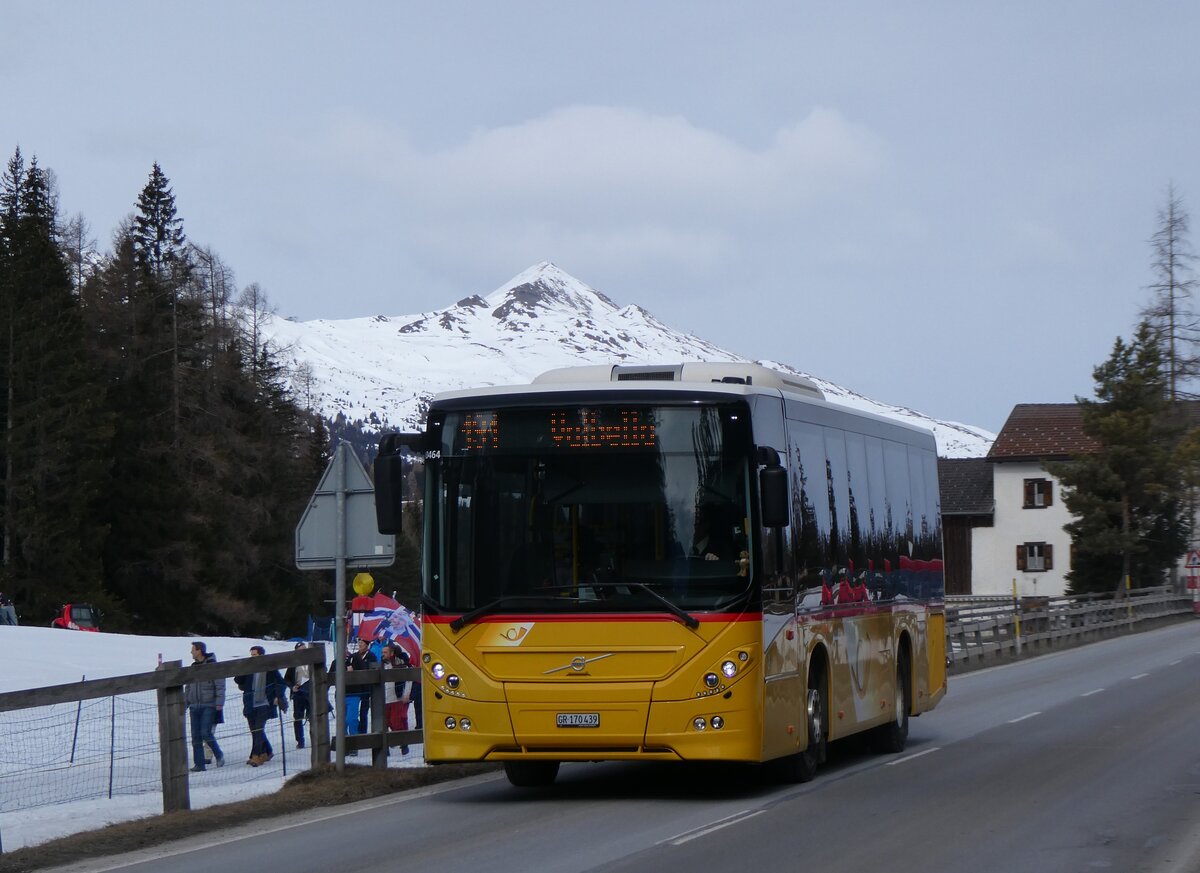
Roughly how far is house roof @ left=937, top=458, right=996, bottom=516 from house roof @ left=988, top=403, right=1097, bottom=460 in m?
1.61

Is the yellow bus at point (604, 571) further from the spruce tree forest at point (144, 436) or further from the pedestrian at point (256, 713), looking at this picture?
the spruce tree forest at point (144, 436)

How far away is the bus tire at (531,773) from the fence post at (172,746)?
2629mm

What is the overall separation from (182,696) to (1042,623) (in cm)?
3720

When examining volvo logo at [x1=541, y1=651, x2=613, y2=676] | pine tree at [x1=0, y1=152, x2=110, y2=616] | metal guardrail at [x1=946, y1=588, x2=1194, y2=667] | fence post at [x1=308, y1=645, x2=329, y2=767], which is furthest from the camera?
pine tree at [x1=0, y1=152, x2=110, y2=616]

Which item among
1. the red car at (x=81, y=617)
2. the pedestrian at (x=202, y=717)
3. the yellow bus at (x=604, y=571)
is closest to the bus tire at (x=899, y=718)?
the yellow bus at (x=604, y=571)

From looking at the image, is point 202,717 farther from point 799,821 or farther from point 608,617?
point 799,821

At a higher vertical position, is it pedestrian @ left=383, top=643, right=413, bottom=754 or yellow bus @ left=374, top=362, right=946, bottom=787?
yellow bus @ left=374, top=362, right=946, bottom=787

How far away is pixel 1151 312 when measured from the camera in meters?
75.6

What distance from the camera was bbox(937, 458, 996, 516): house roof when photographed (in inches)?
3570

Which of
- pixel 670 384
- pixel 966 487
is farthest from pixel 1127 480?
pixel 670 384

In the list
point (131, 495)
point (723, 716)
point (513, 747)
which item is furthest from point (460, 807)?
point (131, 495)

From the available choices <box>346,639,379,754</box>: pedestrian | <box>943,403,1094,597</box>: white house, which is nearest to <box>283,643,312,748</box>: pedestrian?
<box>346,639,379,754</box>: pedestrian

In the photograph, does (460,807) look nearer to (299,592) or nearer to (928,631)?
(928,631)

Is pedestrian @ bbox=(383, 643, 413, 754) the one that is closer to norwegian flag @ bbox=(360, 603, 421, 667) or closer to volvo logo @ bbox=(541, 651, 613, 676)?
norwegian flag @ bbox=(360, 603, 421, 667)
